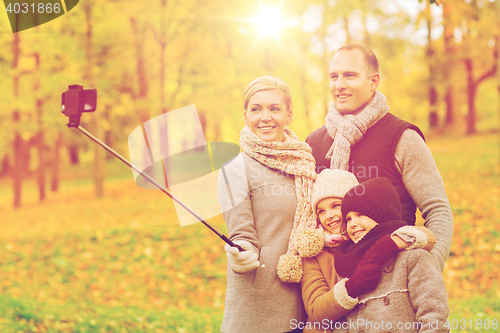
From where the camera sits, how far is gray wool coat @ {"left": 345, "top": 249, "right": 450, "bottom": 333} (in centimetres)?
175

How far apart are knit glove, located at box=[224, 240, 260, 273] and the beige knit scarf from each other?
165 millimetres

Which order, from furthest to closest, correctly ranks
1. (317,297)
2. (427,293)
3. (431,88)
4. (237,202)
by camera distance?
(431,88) < (237,202) < (317,297) < (427,293)

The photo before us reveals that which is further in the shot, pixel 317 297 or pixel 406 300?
pixel 317 297

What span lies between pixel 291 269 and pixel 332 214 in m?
0.37

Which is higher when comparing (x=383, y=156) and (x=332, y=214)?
(x=383, y=156)

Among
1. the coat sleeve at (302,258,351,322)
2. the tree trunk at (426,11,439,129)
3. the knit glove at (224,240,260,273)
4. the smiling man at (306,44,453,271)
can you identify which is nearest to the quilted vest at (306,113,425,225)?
the smiling man at (306,44,453,271)

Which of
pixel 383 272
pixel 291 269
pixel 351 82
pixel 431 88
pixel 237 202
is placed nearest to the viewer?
pixel 383 272

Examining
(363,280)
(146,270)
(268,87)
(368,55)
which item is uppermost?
(368,55)

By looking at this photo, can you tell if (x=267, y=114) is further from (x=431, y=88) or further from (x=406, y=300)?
(x=431, y=88)

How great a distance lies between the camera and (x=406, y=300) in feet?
6.09

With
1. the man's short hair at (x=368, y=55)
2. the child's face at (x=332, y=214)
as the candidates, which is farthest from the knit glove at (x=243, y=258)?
the man's short hair at (x=368, y=55)

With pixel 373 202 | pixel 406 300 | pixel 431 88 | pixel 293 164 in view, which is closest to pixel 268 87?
pixel 293 164

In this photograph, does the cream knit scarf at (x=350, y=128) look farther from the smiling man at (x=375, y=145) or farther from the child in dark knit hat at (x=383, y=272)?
the child in dark knit hat at (x=383, y=272)

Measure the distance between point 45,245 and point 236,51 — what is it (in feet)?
22.3
